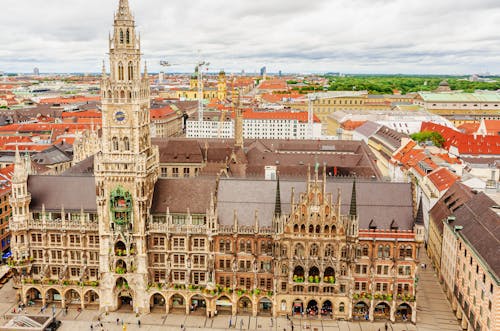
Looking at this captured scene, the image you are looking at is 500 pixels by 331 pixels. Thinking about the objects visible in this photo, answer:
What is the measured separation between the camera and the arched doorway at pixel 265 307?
332 ft

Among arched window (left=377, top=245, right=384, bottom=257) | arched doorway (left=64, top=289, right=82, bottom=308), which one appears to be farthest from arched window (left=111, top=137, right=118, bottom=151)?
arched window (left=377, top=245, right=384, bottom=257)

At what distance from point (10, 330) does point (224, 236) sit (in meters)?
40.2

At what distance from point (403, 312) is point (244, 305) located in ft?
99.1

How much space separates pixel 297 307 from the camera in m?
101

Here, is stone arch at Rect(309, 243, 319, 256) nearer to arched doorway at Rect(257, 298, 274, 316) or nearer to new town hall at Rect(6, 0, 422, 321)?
new town hall at Rect(6, 0, 422, 321)

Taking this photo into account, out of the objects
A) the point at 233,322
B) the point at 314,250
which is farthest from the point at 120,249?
the point at 314,250

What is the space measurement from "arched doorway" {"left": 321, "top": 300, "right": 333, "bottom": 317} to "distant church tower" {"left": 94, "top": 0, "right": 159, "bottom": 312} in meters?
33.6

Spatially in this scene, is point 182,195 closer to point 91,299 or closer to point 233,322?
point 233,322

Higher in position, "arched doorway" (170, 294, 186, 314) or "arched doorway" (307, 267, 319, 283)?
"arched doorway" (307, 267, 319, 283)

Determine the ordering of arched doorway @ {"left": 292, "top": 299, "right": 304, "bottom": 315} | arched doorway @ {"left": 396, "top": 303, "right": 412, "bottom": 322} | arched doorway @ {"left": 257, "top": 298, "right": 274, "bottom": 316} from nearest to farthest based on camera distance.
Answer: arched doorway @ {"left": 396, "top": 303, "right": 412, "bottom": 322} < arched doorway @ {"left": 292, "top": 299, "right": 304, "bottom": 315} < arched doorway @ {"left": 257, "top": 298, "right": 274, "bottom": 316}

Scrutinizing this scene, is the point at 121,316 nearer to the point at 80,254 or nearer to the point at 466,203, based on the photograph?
the point at 80,254

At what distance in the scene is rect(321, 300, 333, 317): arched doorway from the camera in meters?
99.8

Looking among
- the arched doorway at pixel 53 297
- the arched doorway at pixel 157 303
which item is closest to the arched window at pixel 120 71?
the arched doorway at pixel 157 303

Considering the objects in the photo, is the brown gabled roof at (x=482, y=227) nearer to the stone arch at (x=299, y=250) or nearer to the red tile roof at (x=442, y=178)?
the red tile roof at (x=442, y=178)
